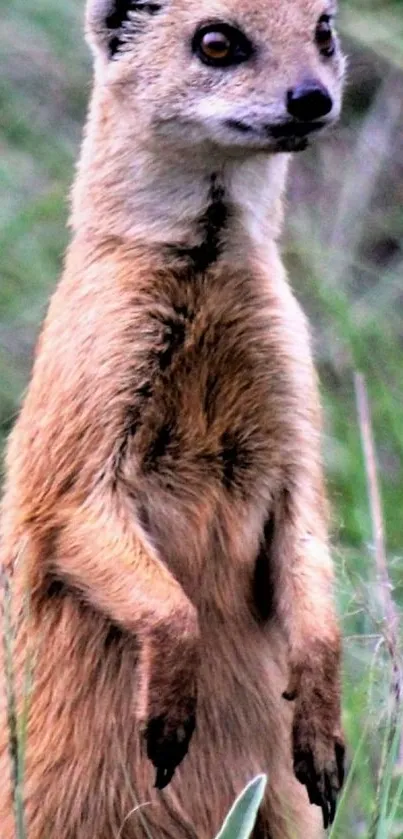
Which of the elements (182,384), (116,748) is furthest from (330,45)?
(116,748)

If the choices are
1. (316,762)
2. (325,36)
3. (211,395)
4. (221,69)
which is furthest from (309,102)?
(316,762)

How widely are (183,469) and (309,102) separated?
0.73m

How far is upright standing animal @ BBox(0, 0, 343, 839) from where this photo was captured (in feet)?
12.2

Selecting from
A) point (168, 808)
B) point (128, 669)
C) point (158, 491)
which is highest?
point (158, 491)

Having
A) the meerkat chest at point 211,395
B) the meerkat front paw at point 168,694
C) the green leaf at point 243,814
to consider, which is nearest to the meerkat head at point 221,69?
the meerkat chest at point 211,395

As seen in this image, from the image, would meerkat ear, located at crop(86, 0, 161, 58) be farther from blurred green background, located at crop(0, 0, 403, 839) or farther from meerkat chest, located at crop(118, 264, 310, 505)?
blurred green background, located at crop(0, 0, 403, 839)

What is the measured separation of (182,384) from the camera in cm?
377

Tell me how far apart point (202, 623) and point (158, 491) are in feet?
0.91

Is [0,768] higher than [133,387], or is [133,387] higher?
[133,387]

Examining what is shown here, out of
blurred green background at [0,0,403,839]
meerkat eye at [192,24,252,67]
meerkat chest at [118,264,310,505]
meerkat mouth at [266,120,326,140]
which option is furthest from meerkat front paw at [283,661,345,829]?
blurred green background at [0,0,403,839]

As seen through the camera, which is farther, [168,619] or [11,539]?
[11,539]

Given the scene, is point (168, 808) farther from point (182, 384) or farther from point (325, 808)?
point (182, 384)

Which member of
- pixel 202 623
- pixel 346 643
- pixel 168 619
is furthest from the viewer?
pixel 346 643

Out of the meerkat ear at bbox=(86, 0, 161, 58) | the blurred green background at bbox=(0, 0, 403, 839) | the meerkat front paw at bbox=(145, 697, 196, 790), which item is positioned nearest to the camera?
the meerkat front paw at bbox=(145, 697, 196, 790)
